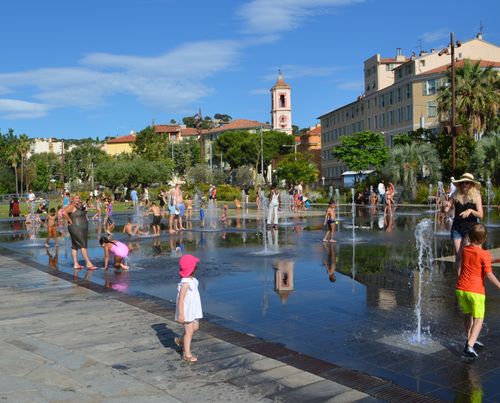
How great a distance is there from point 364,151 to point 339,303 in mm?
53944

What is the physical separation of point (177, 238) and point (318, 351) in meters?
12.8

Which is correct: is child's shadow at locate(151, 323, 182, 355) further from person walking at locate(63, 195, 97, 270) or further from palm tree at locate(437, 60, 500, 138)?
palm tree at locate(437, 60, 500, 138)

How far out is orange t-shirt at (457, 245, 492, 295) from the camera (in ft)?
18.1

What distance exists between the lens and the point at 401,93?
67.7m

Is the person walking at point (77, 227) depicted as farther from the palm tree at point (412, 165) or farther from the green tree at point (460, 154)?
the palm tree at point (412, 165)

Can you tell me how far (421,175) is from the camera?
4141 centimetres

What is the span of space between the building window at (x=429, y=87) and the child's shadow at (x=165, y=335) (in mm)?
60434

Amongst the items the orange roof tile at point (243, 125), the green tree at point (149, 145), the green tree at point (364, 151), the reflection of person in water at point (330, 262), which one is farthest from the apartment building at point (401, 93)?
the reflection of person in water at point (330, 262)

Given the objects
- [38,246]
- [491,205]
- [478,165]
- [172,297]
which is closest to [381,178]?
[478,165]

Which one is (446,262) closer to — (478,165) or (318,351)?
(318,351)

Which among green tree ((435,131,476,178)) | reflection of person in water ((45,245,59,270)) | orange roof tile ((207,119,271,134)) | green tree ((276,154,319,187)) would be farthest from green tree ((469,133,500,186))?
orange roof tile ((207,119,271,134))

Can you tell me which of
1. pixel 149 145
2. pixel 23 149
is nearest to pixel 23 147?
pixel 23 149

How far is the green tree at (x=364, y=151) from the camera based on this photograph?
60.2 metres

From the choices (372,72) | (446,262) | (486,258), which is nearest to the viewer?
(486,258)
